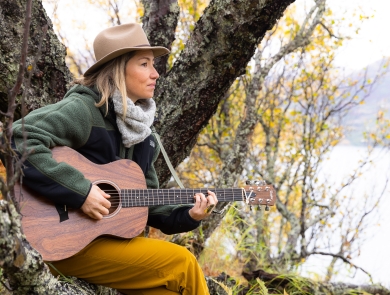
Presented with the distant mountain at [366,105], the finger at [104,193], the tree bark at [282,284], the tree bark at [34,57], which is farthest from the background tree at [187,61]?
the distant mountain at [366,105]

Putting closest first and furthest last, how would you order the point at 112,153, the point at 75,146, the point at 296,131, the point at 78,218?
the point at 78,218 → the point at 75,146 → the point at 112,153 → the point at 296,131

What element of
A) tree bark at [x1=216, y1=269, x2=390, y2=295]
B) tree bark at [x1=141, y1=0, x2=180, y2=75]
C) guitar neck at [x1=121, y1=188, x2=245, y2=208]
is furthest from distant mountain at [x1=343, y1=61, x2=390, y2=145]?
guitar neck at [x1=121, y1=188, x2=245, y2=208]

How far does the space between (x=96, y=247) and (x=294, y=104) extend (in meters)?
6.86

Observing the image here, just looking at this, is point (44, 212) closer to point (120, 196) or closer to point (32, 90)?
point (120, 196)

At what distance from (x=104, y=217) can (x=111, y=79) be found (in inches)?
30.1

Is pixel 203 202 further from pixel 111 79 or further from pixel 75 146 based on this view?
pixel 111 79

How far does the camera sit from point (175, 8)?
402 centimetres

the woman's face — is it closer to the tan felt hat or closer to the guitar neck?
the tan felt hat

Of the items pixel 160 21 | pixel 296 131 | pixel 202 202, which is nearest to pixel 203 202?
pixel 202 202

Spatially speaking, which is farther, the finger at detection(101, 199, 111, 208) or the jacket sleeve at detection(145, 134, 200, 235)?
the jacket sleeve at detection(145, 134, 200, 235)

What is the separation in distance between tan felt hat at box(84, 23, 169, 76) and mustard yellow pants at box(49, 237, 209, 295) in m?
0.97

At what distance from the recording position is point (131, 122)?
2.73 m

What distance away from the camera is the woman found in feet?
7.90

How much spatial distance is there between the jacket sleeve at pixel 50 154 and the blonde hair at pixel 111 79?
9.4 inches
